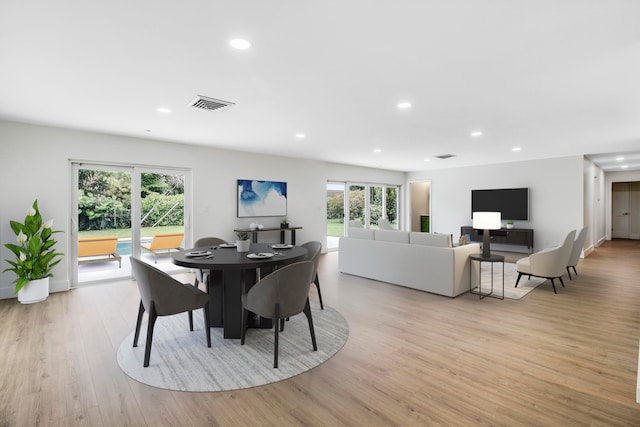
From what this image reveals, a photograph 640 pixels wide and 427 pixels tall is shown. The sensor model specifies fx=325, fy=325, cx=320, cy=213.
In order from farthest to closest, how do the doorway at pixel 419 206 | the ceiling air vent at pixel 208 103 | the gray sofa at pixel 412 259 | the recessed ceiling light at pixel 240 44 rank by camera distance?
1. the doorway at pixel 419 206
2. the gray sofa at pixel 412 259
3. the ceiling air vent at pixel 208 103
4. the recessed ceiling light at pixel 240 44

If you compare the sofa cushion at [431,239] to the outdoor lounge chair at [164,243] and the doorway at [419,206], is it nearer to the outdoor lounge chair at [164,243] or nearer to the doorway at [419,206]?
the outdoor lounge chair at [164,243]

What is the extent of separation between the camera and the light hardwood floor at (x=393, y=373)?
1977mm

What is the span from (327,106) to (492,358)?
3.01 metres

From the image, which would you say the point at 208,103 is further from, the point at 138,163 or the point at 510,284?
the point at 510,284

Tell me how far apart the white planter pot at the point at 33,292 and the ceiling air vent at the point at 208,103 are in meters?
3.19

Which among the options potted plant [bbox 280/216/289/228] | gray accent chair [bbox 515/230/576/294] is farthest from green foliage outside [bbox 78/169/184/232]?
gray accent chair [bbox 515/230/576/294]

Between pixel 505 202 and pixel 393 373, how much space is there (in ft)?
25.0

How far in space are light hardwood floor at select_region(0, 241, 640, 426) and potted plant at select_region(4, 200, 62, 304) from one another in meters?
0.22

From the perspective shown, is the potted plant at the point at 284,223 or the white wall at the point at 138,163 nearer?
the white wall at the point at 138,163

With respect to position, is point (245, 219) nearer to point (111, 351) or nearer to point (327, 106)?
point (327, 106)

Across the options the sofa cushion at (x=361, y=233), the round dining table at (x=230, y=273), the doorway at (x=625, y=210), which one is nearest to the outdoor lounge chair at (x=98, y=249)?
the round dining table at (x=230, y=273)

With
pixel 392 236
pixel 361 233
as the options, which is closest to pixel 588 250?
pixel 392 236

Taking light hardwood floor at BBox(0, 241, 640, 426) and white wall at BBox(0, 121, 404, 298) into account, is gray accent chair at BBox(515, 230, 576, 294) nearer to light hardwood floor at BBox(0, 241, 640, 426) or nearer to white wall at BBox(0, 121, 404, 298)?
light hardwood floor at BBox(0, 241, 640, 426)

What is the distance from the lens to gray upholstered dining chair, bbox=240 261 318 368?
258 centimetres
